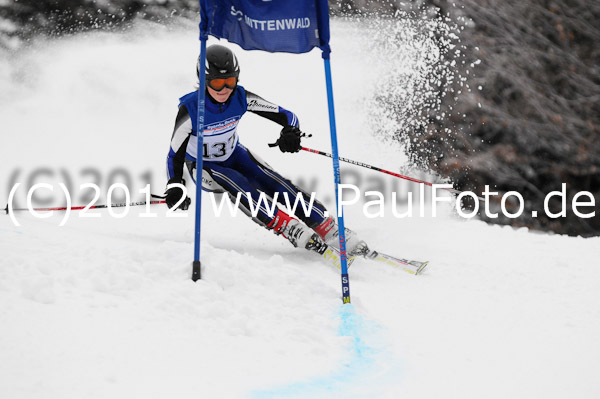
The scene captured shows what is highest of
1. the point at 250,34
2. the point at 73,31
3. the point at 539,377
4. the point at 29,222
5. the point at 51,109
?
the point at 73,31

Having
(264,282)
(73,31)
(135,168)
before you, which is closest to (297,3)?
(264,282)

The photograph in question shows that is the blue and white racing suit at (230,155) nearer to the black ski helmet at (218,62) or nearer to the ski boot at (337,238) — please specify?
the ski boot at (337,238)

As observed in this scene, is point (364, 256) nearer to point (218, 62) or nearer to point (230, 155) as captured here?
point (230, 155)

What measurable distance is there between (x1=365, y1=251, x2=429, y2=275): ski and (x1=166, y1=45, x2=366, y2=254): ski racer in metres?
0.17

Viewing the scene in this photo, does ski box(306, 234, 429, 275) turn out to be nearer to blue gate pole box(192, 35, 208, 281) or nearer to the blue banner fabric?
blue gate pole box(192, 35, 208, 281)

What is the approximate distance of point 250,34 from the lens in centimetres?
339

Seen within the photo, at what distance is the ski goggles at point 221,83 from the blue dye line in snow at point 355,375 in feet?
6.75

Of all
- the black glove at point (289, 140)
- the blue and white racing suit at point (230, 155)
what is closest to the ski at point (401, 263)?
the blue and white racing suit at point (230, 155)

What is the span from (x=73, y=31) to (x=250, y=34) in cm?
1128

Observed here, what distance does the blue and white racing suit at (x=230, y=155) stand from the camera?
14.2 feet

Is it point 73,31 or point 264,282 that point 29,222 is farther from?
point 73,31

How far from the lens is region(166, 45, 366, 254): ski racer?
4.20 meters

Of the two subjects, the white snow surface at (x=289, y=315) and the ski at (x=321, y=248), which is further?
the ski at (x=321, y=248)

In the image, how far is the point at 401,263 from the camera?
4469 mm
